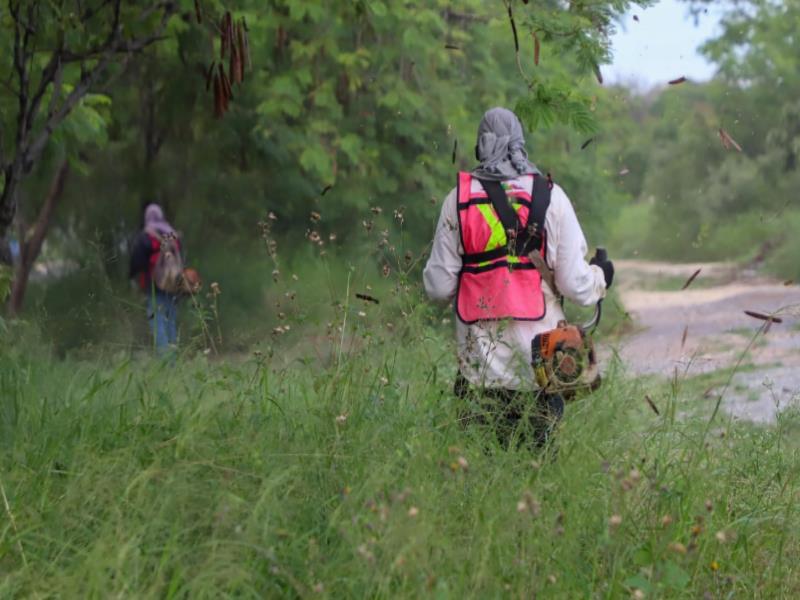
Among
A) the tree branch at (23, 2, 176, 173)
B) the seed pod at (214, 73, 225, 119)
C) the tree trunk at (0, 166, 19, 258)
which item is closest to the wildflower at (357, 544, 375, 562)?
the seed pod at (214, 73, 225, 119)

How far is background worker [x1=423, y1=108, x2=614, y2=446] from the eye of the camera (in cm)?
534

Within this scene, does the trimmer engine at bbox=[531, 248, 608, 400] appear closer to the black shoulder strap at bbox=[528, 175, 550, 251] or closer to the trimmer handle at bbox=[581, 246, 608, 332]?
the trimmer handle at bbox=[581, 246, 608, 332]

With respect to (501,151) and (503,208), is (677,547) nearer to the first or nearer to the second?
(503,208)

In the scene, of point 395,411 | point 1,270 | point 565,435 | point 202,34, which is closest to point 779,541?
point 565,435

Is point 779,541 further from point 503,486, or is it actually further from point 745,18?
point 745,18

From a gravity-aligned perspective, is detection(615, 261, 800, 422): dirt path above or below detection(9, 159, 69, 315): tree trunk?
below

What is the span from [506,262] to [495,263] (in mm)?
45

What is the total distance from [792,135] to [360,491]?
110ft

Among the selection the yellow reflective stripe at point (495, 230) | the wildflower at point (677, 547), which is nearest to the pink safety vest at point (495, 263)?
the yellow reflective stripe at point (495, 230)

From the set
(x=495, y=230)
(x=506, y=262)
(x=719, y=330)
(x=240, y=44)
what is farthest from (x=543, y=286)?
(x=719, y=330)

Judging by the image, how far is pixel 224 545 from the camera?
12.2 ft

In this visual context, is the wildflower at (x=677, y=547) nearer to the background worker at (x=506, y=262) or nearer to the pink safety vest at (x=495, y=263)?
the background worker at (x=506, y=262)

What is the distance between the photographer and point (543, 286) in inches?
215

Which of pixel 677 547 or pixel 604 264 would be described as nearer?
pixel 677 547
